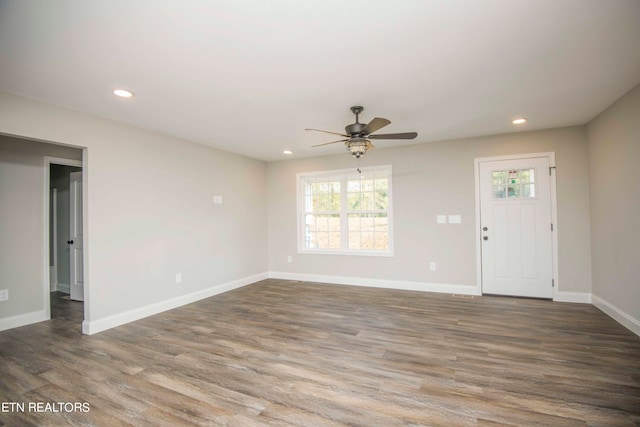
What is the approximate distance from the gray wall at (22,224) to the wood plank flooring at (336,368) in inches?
17.8

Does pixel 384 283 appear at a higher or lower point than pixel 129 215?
lower

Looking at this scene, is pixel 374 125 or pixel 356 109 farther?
pixel 356 109

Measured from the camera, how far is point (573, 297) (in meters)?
4.08

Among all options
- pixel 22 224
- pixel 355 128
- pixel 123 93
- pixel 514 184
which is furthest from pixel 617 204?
pixel 22 224

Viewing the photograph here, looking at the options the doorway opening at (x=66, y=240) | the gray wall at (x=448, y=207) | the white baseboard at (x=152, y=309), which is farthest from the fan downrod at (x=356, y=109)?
the doorway opening at (x=66, y=240)

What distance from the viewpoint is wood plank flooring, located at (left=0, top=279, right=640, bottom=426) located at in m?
1.85

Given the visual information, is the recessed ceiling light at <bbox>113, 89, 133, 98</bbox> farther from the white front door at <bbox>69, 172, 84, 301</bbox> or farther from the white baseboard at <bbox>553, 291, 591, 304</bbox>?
the white baseboard at <bbox>553, 291, 591, 304</bbox>

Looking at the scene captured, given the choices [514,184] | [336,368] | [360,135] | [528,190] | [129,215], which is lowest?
[336,368]

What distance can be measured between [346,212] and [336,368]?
134 inches

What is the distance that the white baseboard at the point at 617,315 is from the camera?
2.98 metres

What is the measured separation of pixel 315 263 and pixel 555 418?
4.25 m

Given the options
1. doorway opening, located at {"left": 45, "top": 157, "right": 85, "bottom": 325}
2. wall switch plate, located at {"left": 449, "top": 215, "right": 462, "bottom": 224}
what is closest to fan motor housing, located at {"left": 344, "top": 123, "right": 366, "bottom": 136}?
wall switch plate, located at {"left": 449, "top": 215, "right": 462, "bottom": 224}

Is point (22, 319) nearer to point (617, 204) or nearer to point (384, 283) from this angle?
point (384, 283)

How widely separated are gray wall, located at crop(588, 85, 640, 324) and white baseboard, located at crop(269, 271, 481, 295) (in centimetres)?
156
